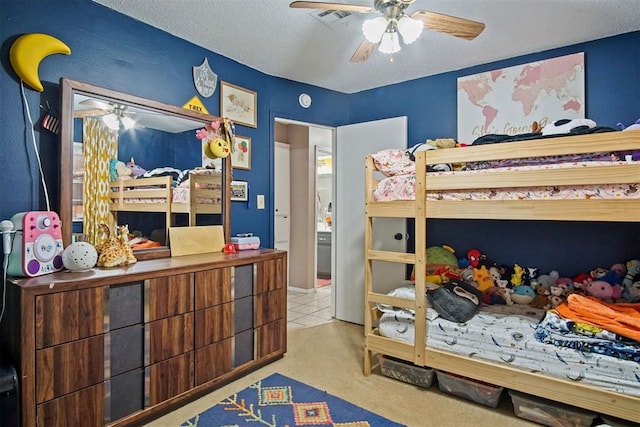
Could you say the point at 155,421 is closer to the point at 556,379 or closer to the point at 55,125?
the point at 55,125

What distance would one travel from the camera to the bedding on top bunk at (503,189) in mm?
1739

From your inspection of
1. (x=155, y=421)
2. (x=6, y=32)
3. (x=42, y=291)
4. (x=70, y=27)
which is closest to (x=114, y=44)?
(x=70, y=27)

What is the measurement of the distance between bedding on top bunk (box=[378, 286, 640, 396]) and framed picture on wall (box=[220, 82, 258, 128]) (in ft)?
6.32

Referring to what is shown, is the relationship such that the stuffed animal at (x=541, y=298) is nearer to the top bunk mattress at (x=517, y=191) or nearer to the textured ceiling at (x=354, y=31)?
the top bunk mattress at (x=517, y=191)

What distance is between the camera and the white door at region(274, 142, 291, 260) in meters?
4.80

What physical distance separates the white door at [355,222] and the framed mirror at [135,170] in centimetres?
130

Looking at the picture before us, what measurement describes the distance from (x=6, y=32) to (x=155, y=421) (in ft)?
7.23

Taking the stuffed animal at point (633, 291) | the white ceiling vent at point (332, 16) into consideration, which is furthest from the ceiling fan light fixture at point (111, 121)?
the stuffed animal at point (633, 291)

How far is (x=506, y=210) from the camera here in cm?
197

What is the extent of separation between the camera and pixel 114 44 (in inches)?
85.9

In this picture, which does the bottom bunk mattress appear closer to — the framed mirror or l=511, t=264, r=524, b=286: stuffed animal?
l=511, t=264, r=524, b=286: stuffed animal

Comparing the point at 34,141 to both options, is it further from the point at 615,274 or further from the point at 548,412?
the point at 615,274

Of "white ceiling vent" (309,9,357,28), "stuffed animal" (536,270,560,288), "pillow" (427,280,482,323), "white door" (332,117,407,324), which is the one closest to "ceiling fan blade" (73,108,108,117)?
"white ceiling vent" (309,9,357,28)

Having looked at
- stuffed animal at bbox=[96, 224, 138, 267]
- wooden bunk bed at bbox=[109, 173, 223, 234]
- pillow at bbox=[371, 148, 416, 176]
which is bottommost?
stuffed animal at bbox=[96, 224, 138, 267]
